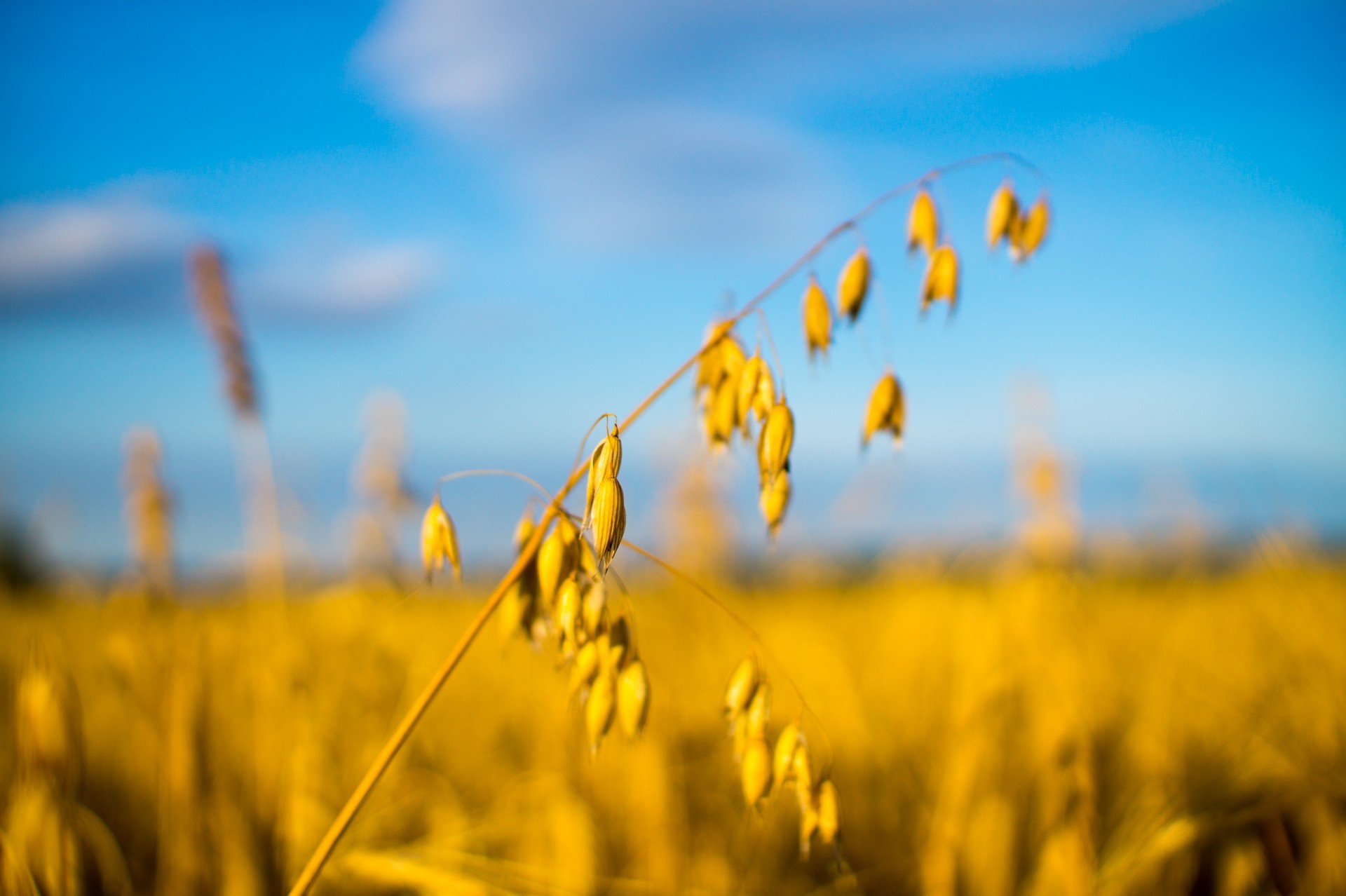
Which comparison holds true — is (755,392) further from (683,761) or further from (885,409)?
(683,761)

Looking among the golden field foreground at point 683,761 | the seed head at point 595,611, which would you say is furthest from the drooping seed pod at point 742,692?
the golden field foreground at point 683,761

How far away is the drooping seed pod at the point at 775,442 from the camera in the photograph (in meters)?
0.96

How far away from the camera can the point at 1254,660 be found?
9.87ft

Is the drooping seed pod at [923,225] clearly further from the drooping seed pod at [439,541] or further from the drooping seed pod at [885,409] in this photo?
the drooping seed pod at [439,541]

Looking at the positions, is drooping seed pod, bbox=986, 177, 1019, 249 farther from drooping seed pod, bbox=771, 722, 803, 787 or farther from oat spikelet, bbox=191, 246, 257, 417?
oat spikelet, bbox=191, 246, 257, 417

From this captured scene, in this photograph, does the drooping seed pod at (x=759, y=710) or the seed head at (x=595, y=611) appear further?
the drooping seed pod at (x=759, y=710)

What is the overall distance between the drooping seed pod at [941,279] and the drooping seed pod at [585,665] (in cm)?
65

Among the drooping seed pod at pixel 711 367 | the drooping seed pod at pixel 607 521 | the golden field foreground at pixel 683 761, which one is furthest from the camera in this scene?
the golden field foreground at pixel 683 761

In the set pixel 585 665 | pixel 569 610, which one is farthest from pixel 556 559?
pixel 585 665

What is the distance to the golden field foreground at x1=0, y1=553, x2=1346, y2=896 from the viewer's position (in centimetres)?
175

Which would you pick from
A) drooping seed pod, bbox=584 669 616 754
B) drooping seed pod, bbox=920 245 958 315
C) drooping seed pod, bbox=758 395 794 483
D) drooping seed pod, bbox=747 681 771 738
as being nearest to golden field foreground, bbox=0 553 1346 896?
drooping seed pod, bbox=584 669 616 754

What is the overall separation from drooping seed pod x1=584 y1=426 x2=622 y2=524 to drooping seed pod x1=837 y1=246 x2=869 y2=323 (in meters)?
0.39

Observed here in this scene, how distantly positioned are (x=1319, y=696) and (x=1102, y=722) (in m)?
0.61

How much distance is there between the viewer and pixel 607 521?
86 cm
